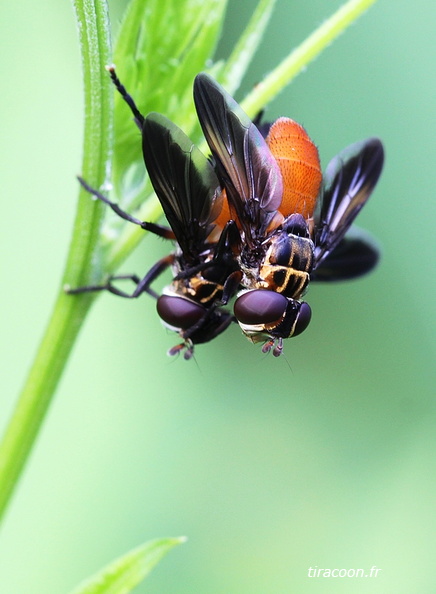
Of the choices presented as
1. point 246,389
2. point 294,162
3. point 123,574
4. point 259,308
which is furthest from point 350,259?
point 246,389

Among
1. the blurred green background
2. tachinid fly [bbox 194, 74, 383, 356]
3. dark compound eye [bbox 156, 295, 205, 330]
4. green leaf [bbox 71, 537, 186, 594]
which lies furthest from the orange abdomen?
the blurred green background

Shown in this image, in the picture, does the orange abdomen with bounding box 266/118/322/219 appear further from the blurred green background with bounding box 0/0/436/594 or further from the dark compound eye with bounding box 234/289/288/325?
the blurred green background with bounding box 0/0/436/594

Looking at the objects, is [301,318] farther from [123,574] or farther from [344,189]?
[123,574]

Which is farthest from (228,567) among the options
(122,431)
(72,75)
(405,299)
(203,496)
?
(72,75)

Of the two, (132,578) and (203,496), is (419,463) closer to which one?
(203,496)

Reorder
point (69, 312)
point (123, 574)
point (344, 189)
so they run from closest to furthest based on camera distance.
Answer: point (123, 574) < point (69, 312) < point (344, 189)

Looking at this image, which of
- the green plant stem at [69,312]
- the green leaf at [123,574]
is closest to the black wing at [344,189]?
the green plant stem at [69,312]

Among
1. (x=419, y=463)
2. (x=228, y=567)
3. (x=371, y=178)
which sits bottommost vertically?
(x=228, y=567)
